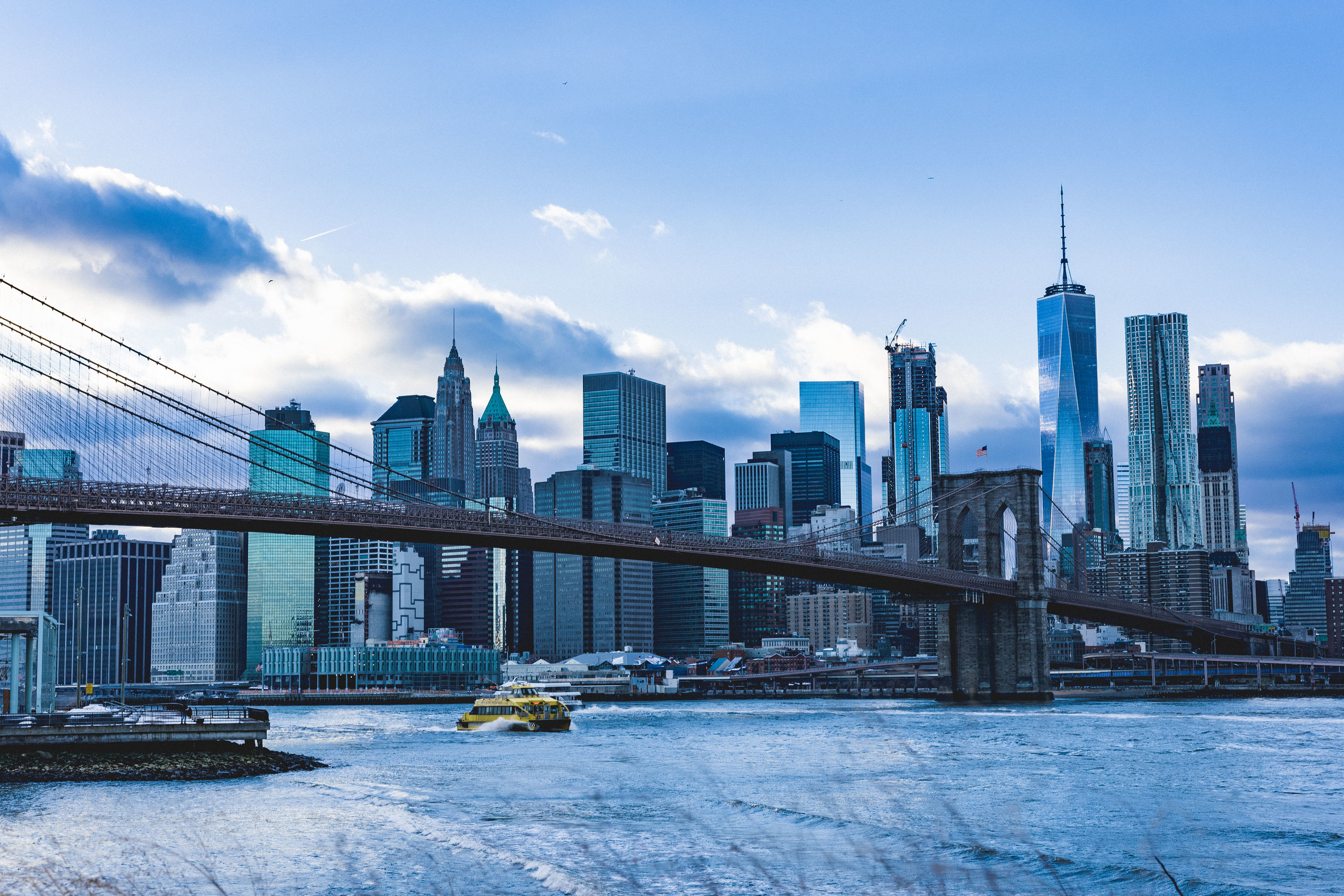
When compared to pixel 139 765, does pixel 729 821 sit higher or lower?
lower

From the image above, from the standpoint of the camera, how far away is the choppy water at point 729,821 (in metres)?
25.3

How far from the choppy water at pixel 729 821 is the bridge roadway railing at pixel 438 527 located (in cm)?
900

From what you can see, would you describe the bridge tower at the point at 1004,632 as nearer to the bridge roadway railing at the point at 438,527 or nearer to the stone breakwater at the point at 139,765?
the bridge roadway railing at the point at 438,527

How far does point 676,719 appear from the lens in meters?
90.5

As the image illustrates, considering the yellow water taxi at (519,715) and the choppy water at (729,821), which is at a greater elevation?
the choppy water at (729,821)

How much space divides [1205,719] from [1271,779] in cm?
3864

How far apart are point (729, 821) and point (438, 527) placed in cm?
3435

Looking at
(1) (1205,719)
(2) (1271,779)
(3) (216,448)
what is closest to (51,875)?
(2) (1271,779)

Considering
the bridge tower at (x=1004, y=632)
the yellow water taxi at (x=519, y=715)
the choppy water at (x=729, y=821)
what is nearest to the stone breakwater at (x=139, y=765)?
the choppy water at (x=729, y=821)

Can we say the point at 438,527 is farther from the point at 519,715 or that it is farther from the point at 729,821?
the point at 729,821

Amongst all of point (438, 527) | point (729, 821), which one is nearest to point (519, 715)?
point (438, 527)

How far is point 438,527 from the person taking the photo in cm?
6481

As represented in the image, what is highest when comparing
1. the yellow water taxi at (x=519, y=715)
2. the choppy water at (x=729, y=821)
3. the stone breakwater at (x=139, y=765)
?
the stone breakwater at (x=139, y=765)

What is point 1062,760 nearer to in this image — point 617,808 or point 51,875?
point 617,808
